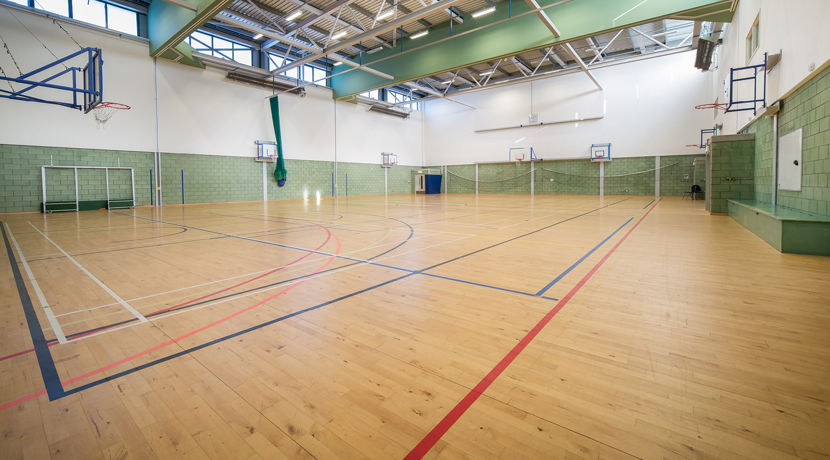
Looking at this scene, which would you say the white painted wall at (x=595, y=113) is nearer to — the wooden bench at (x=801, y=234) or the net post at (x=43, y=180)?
the wooden bench at (x=801, y=234)

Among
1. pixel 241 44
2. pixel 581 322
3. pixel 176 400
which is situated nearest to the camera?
pixel 176 400

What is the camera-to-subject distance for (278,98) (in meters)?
18.8

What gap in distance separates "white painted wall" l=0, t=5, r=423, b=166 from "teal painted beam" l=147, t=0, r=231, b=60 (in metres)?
1.15

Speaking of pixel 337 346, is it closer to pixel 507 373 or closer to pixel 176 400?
pixel 176 400

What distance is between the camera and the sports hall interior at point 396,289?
1690 millimetres

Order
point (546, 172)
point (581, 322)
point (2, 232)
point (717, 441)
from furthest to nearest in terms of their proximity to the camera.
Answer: point (546, 172)
point (2, 232)
point (581, 322)
point (717, 441)

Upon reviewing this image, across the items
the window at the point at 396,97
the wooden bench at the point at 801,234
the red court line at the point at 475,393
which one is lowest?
the red court line at the point at 475,393

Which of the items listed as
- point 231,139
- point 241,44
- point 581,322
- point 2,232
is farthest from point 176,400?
point 241,44

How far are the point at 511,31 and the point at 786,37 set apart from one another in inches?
338

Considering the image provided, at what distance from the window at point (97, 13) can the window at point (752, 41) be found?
1981cm

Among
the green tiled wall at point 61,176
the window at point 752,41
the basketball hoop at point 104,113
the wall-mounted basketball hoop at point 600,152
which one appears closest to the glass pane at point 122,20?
the basketball hoop at point 104,113

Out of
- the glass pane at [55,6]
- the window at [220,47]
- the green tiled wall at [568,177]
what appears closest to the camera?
the glass pane at [55,6]

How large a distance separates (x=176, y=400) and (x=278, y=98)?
63.7ft

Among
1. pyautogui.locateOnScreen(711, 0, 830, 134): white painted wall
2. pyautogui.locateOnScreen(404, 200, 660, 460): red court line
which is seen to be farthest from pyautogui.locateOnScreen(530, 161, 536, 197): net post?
pyautogui.locateOnScreen(404, 200, 660, 460): red court line
